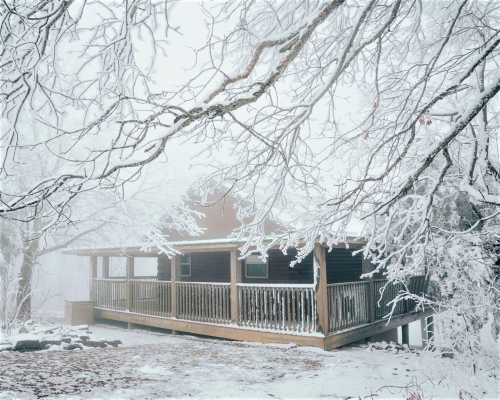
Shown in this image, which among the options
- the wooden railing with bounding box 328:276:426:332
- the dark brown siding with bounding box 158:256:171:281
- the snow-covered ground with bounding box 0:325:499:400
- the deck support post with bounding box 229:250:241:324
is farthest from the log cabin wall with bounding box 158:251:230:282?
the snow-covered ground with bounding box 0:325:499:400

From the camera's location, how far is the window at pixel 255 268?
17391 mm

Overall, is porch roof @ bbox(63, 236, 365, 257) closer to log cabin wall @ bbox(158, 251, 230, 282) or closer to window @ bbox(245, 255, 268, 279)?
window @ bbox(245, 255, 268, 279)

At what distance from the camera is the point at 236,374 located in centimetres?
870

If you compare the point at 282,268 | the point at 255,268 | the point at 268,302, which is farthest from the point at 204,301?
the point at 282,268

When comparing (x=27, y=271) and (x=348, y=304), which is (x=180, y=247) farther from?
(x=27, y=271)

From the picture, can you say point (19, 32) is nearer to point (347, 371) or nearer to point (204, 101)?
point (204, 101)

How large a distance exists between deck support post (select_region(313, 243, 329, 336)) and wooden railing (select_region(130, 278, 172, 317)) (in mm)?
6173

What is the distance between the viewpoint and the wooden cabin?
11.8 meters

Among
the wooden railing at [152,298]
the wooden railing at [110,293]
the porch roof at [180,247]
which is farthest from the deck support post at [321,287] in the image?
the wooden railing at [110,293]

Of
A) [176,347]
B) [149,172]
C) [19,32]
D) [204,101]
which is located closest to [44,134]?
[149,172]

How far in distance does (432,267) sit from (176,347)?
7007 millimetres

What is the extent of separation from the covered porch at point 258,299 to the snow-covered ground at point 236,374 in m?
0.70

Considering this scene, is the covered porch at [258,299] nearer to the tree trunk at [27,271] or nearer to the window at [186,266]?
the window at [186,266]

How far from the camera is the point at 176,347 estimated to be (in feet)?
40.3
